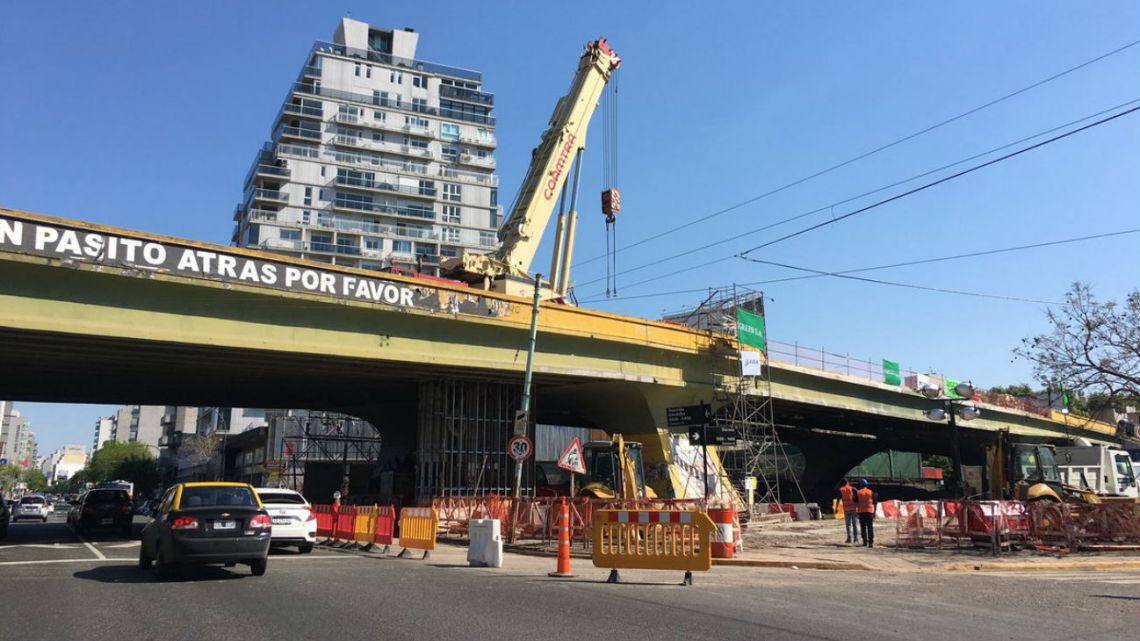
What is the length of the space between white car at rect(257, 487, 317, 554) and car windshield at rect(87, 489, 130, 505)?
12.5m

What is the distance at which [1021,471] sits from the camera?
24.3 meters

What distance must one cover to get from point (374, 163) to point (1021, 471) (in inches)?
3276

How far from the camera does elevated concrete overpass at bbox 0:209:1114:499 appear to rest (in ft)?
58.3

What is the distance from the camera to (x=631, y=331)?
93.0 ft

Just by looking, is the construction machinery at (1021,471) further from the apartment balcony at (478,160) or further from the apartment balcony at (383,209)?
the apartment balcony at (478,160)

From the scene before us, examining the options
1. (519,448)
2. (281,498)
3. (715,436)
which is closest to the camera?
(281,498)

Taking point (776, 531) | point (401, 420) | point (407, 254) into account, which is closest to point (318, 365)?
point (401, 420)

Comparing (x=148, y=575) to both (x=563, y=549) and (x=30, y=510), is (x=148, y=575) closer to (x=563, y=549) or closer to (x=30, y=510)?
(x=563, y=549)

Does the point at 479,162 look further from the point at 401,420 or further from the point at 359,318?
the point at 359,318

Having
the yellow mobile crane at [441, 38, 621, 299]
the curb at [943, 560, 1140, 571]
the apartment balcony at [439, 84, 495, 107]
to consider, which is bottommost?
the curb at [943, 560, 1140, 571]

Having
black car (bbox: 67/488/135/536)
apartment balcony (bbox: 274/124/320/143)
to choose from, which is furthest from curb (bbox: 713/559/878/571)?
apartment balcony (bbox: 274/124/320/143)

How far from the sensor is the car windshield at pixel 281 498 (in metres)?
17.9

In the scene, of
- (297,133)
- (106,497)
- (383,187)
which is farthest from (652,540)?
(297,133)

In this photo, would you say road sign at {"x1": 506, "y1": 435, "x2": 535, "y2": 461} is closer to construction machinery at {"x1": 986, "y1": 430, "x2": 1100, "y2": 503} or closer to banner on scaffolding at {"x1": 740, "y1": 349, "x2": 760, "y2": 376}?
banner on scaffolding at {"x1": 740, "y1": 349, "x2": 760, "y2": 376}
